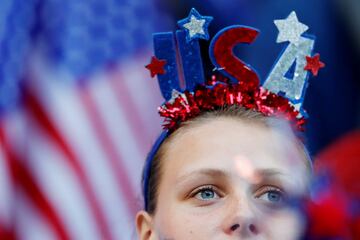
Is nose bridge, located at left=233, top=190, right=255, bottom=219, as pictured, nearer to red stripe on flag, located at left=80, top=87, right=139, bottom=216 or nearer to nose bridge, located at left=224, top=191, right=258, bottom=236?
nose bridge, located at left=224, top=191, right=258, bottom=236

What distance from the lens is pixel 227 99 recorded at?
4.51ft

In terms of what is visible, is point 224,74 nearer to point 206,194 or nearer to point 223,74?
point 223,74

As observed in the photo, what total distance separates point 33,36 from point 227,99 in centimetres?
73

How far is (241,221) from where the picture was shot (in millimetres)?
1175

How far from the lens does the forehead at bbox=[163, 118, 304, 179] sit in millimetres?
1270

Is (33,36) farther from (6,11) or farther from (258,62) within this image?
(258,62)

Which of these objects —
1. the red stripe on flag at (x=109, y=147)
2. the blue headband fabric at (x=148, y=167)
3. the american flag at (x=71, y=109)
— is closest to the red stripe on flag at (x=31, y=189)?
the american flag at (x=71, y=109)

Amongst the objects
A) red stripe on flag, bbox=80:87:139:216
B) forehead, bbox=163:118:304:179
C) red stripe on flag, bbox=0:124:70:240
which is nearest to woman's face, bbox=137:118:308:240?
forehead, bbox=163:118:304:179

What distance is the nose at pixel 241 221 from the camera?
1168 mm

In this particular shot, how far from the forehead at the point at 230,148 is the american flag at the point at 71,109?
469 millimetres

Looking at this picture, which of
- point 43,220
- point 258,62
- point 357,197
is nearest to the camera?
point 357,197

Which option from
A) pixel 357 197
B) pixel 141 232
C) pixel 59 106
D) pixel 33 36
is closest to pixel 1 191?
pixel 59 106

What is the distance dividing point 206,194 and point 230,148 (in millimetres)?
92

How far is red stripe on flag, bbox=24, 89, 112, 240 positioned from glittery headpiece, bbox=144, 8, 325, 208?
42 centimetres
